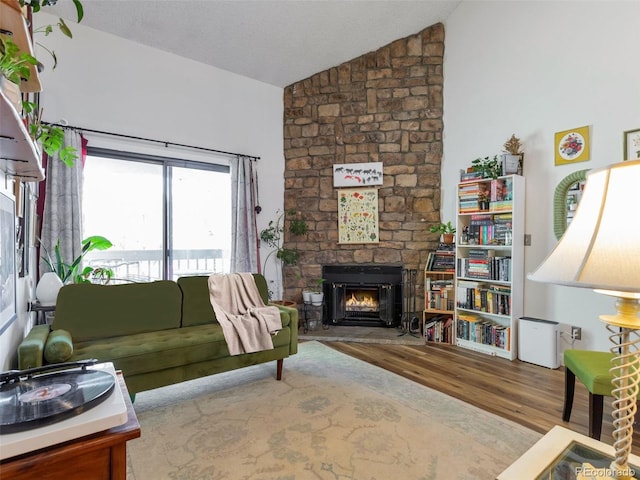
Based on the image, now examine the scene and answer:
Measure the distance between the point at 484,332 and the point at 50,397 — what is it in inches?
149

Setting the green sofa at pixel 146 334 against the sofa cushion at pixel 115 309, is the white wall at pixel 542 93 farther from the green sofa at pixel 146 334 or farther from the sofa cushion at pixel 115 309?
the sofa cushion at pixel 115 309

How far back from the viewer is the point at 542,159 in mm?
3479

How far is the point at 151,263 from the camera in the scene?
407 cm

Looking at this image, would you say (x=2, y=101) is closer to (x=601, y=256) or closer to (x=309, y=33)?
(x=601, y=256)

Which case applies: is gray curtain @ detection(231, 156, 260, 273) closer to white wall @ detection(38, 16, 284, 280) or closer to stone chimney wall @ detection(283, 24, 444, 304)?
white wall @ detection(38, 16, 284, 280)

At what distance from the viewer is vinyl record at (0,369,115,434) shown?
695mm

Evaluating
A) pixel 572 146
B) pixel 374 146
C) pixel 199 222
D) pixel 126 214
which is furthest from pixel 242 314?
pixel 572 146

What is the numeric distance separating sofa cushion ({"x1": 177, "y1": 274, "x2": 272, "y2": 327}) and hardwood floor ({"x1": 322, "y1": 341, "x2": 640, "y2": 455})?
5.09 ft

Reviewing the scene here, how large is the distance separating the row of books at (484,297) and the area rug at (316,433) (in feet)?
4.61

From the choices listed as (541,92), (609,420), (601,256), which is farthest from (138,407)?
(541,92)

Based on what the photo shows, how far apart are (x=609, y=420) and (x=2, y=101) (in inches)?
132

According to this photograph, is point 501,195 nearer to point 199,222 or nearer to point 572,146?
point 572,146

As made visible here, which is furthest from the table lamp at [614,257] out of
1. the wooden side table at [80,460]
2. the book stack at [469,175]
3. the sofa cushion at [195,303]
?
the book stack at [469,175]

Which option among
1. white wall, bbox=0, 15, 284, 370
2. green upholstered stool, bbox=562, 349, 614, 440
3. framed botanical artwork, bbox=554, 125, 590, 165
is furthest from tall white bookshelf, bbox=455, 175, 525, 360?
white wall, bbox=0, 15, 284, 370
